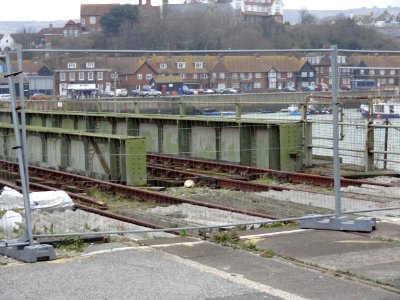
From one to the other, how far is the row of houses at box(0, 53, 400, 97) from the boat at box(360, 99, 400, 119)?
2.20m

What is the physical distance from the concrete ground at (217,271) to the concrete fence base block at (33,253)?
0.35 feet

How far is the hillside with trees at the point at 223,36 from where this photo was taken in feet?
87.9

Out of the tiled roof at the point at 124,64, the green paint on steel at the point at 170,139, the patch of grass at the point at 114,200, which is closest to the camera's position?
the tiled roof at the point at 124,64

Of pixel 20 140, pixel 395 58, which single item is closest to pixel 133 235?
pixel 20 140

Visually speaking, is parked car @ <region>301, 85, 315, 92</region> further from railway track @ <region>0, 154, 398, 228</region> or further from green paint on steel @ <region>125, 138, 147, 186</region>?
green paint on steel @ <region>125, 138, 147, 186</region>

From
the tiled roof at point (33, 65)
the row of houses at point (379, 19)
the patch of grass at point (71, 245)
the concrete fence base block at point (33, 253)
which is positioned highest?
the row of houses at point (379, 19)

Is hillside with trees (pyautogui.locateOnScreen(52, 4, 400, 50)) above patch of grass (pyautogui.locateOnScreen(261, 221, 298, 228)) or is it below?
above

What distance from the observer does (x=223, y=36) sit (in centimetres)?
3278

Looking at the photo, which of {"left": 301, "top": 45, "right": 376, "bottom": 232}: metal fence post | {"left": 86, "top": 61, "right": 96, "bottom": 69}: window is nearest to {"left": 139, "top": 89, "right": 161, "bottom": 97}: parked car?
{"left": 86, "top": 61, "right": 96, "bottom": 69}: window

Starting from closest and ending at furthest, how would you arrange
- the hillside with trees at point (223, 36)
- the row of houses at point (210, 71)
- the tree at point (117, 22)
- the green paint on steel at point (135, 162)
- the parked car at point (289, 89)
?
the row of houses at point (210, 71)
the parked car at point (289, 89)
the green paint on steel at point (135, 162)
the hillside with trees at point (223, 36)
the tree at point (117, 22)

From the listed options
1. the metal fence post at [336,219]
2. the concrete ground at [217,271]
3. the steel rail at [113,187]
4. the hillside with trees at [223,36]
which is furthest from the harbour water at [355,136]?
the concrete ground at [217,271]

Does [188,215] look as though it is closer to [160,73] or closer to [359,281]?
[160,73]

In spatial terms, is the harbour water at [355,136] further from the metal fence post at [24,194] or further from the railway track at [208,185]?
the metal fence post at [24,194]

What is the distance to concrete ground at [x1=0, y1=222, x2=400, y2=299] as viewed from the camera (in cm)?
746
